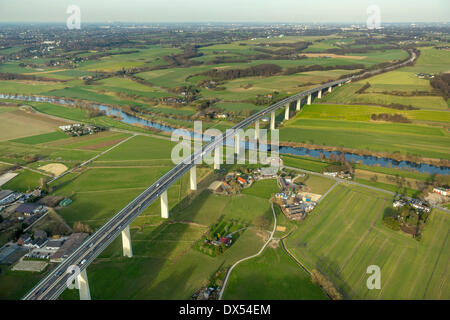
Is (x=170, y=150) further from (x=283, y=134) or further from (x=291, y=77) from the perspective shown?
(x=291, y=77)

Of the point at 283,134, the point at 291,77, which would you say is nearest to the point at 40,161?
the point at 283,134

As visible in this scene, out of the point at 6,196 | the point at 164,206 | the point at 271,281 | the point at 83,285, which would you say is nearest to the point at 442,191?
the point at 271,281

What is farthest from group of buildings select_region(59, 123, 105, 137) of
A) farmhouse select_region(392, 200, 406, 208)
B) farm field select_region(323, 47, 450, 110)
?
farm field select_region(323, 47, 450, 110)

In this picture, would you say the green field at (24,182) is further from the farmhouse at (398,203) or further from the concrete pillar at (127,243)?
the farmhouse at (398,203)

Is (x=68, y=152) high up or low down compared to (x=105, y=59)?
down

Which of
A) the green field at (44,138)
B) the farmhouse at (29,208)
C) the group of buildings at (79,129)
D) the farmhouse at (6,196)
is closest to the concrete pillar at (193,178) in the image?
the farmhouse at (29,208)

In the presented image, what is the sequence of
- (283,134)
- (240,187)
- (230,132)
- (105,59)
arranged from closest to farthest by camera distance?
(240,187)
(230,132)
(283,134)
(105,59)

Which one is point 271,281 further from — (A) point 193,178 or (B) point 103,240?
(A) point 193,178
